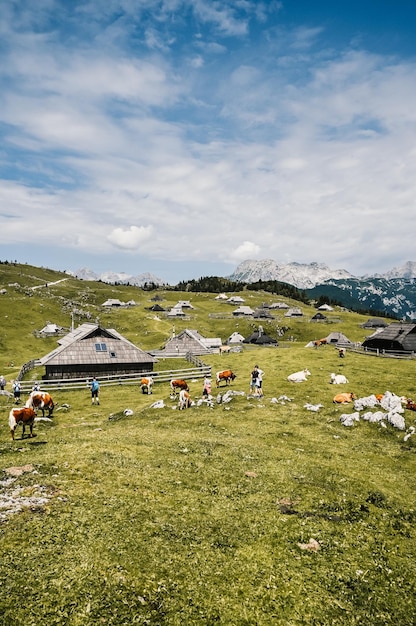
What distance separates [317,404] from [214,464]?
57.3ft

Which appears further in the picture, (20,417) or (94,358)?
(94,358)

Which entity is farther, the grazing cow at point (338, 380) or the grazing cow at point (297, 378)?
the grazing cow at point (297, 378)

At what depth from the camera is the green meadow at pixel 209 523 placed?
30.4 ft

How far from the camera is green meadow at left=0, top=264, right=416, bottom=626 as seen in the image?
9266 mm

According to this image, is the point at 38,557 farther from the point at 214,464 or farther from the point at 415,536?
the point at 415,536

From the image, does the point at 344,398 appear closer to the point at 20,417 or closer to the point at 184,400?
the point at 184,400

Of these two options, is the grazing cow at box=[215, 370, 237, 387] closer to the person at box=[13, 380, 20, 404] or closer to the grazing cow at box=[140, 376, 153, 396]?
the grazing cow at box=[140, 376, 153, 396]

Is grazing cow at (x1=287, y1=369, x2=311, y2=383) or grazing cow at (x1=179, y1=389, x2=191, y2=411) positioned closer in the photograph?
grazing cow at (x1=179, y1=389, x2=191, y2=411)

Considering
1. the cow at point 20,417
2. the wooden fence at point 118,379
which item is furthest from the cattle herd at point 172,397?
the wooden fence at point 118,379

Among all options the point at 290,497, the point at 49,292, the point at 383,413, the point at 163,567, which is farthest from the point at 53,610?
the point at 49,292

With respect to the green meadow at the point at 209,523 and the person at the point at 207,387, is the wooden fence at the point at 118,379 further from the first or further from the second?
the green meadow at the point at 209,523

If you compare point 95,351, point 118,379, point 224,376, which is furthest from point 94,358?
point 224,376

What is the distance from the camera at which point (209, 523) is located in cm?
1295

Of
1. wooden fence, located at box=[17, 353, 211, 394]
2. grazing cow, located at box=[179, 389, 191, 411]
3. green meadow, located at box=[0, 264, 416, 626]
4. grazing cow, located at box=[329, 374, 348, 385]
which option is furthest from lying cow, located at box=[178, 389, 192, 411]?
wooden fence, located at box=[17, 353, 211, 394]
